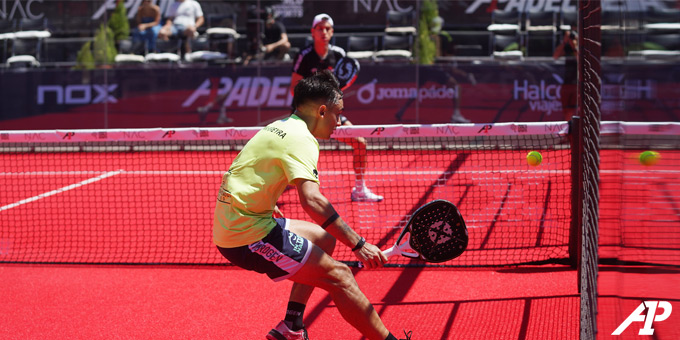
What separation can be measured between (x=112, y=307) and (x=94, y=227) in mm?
2901

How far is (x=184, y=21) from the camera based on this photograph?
50.8ft

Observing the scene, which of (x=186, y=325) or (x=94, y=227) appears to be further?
(x=94, y=227)

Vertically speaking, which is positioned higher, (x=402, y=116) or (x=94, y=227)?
(x=402, y=116)

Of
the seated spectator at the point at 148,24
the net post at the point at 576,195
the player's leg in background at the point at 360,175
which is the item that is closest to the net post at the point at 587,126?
Result: the net post at the point at 576,195

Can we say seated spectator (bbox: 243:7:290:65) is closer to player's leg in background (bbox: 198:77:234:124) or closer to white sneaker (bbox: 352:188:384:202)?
player's leg in background (bbox: 198:77:234:124)

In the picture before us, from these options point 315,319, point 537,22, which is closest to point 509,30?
point 537,22

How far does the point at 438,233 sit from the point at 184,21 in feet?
40.0

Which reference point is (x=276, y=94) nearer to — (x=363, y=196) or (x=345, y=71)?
(x=363, y=196)

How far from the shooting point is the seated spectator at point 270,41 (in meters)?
14.7

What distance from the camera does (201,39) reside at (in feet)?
50.3

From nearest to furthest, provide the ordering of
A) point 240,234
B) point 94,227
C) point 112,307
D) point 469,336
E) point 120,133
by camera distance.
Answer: point 240,234
point 469,336
point 112,307
point 120,133
point 94,227

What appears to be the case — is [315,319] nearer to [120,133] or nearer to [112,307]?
[112,307]

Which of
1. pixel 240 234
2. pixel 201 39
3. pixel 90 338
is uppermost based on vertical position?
pixel 201 39

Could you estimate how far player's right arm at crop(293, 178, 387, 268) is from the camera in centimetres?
395
